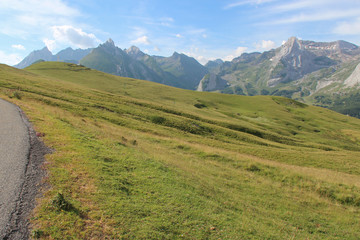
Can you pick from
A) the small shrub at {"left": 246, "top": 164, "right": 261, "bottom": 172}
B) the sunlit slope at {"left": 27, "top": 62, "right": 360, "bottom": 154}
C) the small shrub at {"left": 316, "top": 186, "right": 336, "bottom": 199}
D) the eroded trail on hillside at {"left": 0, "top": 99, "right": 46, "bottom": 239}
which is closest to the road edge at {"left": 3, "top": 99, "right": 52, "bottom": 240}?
the eroded trail on hillside at {"left": 0, "top": 99, "right": 46, "bottom": 239}

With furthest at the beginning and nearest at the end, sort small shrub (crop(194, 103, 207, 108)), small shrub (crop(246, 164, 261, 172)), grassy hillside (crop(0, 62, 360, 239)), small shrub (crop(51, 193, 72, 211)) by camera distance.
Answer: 1. small shrub (crop(194, 103, 207, 108))
2. small shrub (crop(246, 164, 261, 172))
3. grassy hillside (crop(0, 62, 360, 239))
4. small shrub (crop(51, 193, 72, 211))

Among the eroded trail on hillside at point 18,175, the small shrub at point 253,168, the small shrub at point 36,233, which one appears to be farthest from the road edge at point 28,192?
the small shrub at point 253,168

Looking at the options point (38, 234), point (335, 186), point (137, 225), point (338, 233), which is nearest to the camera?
point (38, 234)

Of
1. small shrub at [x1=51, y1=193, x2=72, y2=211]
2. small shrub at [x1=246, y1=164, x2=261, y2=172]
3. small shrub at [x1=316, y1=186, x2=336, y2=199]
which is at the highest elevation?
A: small shrub at [x1=51, y1=193, x2=72, y2=211]

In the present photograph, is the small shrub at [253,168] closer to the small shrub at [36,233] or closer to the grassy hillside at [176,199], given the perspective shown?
the grassy hillside at [176,199]

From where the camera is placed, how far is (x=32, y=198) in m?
8.88

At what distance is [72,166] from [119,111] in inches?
1512

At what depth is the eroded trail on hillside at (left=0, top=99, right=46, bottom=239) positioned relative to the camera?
7.41m

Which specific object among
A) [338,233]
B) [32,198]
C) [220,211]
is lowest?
[338,233]

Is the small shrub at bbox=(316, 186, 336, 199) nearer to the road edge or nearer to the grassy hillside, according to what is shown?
the grassy hillside

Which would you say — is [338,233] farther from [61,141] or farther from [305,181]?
[61,141]

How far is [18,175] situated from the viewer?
34.5 feet

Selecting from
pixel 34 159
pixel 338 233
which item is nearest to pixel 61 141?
pixel 34 159

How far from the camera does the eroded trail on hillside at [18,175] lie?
7406mm
